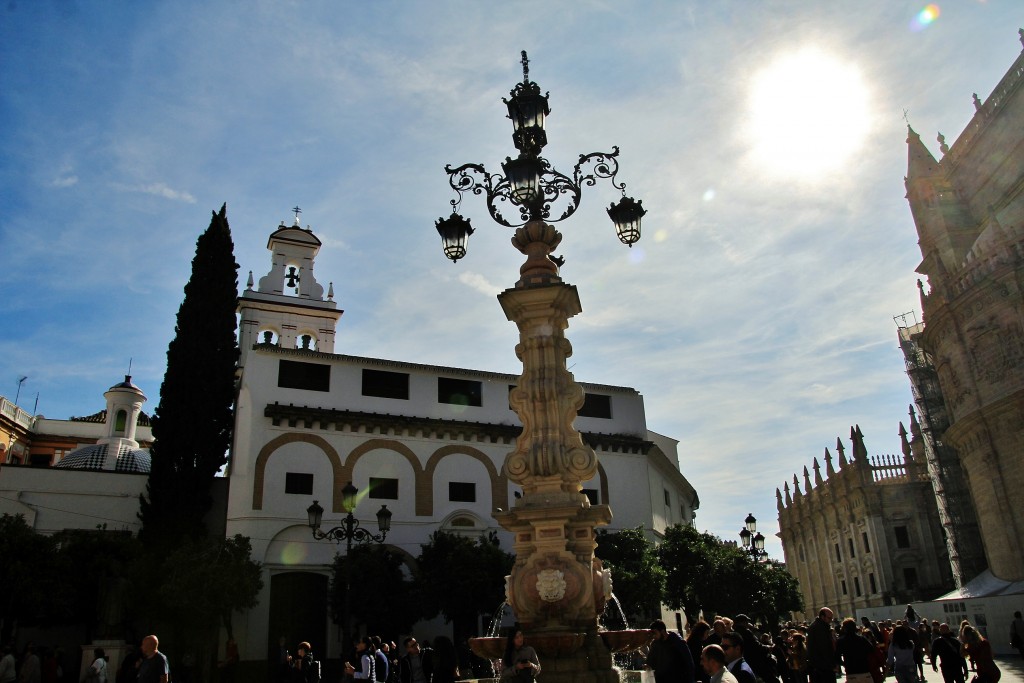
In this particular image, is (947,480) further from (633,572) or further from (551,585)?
(551,585)

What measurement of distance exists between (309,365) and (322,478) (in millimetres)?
4477

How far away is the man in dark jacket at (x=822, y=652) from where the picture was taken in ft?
28.8

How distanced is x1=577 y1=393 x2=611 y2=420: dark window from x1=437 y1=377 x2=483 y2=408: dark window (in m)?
4.79

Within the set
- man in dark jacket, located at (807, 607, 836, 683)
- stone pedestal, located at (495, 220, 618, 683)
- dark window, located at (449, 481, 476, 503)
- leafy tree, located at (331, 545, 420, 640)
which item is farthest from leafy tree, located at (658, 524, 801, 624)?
stone pedestal, located at (495, 220, 618, 683)

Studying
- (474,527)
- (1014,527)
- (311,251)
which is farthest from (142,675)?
(311,251)

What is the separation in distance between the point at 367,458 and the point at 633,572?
10.6m

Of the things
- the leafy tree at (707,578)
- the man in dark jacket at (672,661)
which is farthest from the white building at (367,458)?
the man in dark jacket at (672,661)

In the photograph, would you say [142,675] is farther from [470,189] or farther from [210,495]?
[210,495]

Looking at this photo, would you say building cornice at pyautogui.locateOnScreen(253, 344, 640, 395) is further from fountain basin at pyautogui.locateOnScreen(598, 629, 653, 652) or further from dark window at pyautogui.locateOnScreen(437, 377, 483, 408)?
fountain basin at pyautogui.locateOnScreen(598, 629, 653, 652)

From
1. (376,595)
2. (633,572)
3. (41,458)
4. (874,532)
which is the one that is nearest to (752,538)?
(633,572)

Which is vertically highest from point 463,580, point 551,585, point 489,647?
point 463,580

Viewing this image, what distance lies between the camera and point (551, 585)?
25.2ft

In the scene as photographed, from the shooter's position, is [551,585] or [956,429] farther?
[956,429]

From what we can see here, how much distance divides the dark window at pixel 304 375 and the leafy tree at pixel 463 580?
8.39 metres
